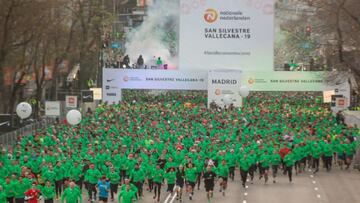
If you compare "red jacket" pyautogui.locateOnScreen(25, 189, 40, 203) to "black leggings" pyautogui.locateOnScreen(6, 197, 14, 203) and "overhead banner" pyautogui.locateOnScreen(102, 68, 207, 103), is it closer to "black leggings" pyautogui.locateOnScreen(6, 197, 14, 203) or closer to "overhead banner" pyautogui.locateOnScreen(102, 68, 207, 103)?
"black leggings" pyautogui.locateOnScreen(6, 197, 14, 203)

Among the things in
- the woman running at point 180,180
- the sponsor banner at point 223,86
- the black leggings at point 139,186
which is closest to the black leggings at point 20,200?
the black leggings at point 139,186

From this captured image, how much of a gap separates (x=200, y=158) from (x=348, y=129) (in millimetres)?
10430

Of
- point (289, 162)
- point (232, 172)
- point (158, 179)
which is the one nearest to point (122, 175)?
point (158, 179)

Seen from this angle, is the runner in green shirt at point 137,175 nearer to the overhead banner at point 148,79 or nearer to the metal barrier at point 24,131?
the metal barrier at point 24,131

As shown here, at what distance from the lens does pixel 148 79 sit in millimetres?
54969

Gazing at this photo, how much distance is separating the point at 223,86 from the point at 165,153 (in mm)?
23470

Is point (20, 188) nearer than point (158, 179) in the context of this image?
Yes

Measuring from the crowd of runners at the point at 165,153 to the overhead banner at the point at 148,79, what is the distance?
6015 mm

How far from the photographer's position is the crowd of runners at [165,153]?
25.9 meters

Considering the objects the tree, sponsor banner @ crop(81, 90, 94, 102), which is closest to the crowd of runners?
sponsor banner @ crop(81, 90, 94, 102)

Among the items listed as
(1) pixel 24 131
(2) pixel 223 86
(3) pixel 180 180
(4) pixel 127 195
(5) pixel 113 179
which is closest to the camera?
(4) pixel 127 195

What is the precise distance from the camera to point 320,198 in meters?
27.8

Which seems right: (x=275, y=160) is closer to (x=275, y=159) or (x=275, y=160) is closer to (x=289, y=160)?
(x=275, y=159)

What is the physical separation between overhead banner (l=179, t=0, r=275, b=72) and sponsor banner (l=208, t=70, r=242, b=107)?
9.92 feet
